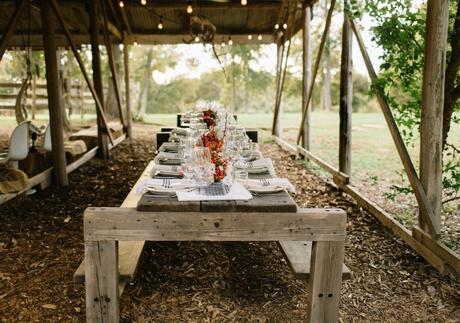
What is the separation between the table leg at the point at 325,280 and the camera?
7.38 feet

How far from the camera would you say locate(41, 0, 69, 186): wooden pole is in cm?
520

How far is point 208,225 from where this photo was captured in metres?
2.18

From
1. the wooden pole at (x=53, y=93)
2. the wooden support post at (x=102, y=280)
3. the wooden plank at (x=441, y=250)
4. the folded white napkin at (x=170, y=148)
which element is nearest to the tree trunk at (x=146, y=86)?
the wooden pole at (x=53, y=93)

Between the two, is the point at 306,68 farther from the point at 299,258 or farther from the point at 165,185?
the point at 165,185

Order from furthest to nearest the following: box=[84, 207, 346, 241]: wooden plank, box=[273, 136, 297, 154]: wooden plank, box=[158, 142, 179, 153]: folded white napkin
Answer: box=[273, 136, 297, 154]: wooden plank
box=[158, 142, 179, 153]: folded white napkin
box=[84, 207, 346, 241]: wooden plank

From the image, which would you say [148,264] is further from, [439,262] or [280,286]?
[439,262]

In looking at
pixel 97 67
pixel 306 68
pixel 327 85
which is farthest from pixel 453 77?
pixel 327 85

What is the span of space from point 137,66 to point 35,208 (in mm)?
17227

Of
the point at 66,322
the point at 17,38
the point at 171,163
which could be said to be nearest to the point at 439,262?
the point at 171,163

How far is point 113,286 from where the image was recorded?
225cm

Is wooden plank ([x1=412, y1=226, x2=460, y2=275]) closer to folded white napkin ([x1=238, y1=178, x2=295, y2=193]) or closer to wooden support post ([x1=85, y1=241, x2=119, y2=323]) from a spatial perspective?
folded white napkin ([x1=238, y1=178, x2=295, y2=193])

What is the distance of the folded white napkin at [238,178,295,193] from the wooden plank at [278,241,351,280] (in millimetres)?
440

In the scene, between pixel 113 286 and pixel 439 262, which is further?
pixel 439 262

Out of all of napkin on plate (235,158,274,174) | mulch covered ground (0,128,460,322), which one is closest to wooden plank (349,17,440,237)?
mulch covered ground (0,128,460,322)
